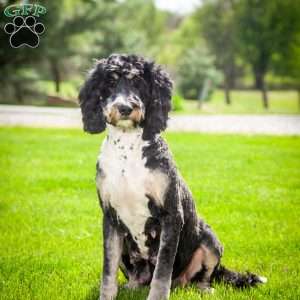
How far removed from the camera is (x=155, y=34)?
6272 cm

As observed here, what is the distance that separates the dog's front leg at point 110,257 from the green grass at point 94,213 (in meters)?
0.25

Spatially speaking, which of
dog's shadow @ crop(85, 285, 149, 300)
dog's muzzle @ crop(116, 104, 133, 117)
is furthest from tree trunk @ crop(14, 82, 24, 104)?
dog's muzzle @ crop(116, 104, 133, 117)

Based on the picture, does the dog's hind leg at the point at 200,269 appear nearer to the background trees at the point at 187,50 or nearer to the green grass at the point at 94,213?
the green grass at the point at 94,213

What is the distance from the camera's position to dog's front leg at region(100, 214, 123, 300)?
4320 millimetres

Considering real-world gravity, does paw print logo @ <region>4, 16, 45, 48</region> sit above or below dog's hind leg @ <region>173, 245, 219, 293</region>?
above

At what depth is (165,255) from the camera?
13.7ft

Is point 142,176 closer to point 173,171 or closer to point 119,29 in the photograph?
point 173,171

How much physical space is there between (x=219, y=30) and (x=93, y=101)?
145 ft

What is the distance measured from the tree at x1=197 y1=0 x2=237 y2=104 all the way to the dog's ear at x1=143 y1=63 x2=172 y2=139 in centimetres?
4292

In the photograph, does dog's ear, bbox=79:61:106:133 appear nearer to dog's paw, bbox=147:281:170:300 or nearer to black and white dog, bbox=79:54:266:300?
black and white dog, bbox=79:54:266:300

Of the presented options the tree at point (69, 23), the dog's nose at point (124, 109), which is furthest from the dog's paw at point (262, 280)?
the tree at point (69, 23)

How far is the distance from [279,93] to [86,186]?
42731mm

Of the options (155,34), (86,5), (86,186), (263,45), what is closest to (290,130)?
(86,186)

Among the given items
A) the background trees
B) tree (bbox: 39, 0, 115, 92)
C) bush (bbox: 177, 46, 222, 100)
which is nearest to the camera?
tree (bbox: 39, 0, 115, 92)
